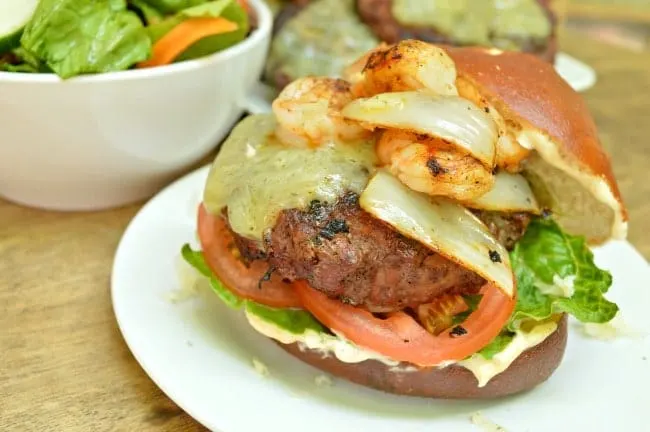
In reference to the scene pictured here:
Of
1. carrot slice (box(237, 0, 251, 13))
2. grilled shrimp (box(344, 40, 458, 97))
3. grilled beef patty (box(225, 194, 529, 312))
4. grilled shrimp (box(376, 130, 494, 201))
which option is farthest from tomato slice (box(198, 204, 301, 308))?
carrot slice (box(237, 0, 251, 13))

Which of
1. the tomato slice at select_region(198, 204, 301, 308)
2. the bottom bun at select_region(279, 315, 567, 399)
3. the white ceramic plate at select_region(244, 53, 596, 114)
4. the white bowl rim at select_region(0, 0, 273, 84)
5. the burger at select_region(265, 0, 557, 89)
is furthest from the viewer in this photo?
the burger at select_region(265, 0, 557, 89)

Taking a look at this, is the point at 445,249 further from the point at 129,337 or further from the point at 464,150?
the point at 129,337

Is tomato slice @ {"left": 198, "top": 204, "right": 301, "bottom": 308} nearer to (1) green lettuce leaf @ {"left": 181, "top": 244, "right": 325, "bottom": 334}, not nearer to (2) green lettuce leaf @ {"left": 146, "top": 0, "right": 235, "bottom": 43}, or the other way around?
(1) green lettuce leaf @ {"left": 181, "top": 244, "right": 325, "bottom": 334}

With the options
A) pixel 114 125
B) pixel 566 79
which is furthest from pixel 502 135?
pixel 566 79

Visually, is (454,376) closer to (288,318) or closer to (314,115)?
(288,318)

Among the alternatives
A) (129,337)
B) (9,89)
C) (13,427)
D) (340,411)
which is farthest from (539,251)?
(9,89)
